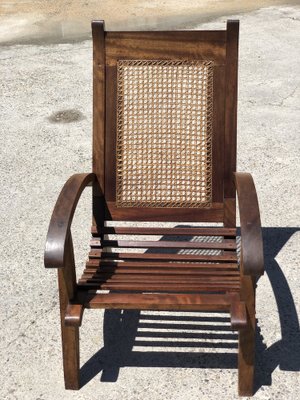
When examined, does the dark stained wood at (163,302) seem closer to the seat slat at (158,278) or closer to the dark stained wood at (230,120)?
the seat slat at (158,278)

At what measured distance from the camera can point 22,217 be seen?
13.8ft

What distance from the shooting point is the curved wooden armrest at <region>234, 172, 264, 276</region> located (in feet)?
7.87

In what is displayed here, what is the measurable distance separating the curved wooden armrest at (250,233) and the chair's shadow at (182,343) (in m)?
0.70

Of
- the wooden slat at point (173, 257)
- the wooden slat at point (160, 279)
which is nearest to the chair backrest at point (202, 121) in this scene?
the wooden slat at point (173, 257)

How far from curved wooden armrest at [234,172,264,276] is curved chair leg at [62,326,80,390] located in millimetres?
763

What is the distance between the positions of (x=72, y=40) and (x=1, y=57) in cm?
106

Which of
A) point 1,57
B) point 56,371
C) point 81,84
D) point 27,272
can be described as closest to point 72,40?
point 1,57

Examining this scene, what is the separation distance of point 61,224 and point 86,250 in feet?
4.14

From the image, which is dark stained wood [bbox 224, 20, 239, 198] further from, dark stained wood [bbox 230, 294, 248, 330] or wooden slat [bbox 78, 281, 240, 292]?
dark stained wood [bbox 230, 294, 248, 330]

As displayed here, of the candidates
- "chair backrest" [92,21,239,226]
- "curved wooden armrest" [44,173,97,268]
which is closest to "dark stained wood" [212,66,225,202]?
"chair backrest" [92,21,239,226]

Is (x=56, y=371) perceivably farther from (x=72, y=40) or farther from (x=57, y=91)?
(x=72, y=40)

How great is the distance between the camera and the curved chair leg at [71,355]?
8.81 feet

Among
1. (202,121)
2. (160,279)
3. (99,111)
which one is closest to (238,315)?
(160,279)

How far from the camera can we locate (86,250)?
3.83 metres
